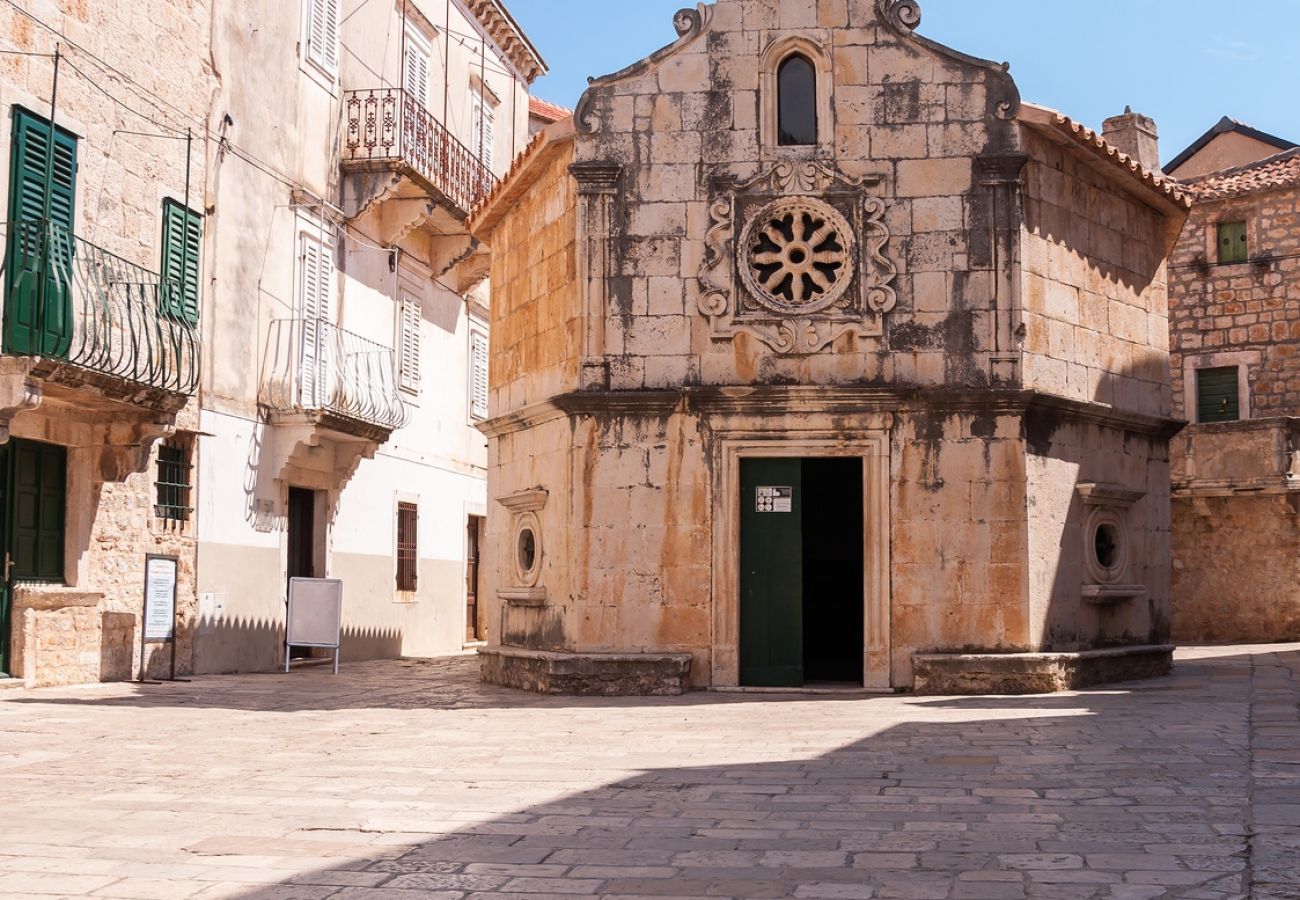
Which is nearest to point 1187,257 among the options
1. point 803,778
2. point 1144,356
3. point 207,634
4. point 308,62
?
point 1144,356

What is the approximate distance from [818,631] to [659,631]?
14.8 feet

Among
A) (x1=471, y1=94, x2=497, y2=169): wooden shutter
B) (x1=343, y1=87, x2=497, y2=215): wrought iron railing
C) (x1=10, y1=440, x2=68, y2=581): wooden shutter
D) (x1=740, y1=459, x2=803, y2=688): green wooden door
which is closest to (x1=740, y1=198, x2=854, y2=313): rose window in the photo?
(x1=740, y1=459, x2=803, y2=688): green wooden door

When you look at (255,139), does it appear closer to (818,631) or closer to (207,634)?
(207,634)

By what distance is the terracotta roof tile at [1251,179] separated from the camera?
95.7 ft

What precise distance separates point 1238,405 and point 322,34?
19.5 metres

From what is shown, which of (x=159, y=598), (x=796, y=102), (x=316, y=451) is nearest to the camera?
(x=796, y=102)

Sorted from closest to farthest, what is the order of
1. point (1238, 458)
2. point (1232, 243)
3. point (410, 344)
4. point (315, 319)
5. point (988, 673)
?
point (988, 673), point (315, 319), point (410, 344), point (1238, 458), point (1232, 243)

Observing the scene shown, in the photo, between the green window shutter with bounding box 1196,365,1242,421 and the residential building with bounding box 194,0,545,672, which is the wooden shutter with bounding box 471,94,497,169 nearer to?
the residential building with bounding box 194,0,545,672

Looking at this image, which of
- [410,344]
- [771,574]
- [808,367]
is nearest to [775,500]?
[771,574]

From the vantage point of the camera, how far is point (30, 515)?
49.3 feet

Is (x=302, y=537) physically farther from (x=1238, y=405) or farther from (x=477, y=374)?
(x=1238, y=405)

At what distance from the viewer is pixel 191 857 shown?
245 inches

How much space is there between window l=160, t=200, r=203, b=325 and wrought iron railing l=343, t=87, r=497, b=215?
14.6ft

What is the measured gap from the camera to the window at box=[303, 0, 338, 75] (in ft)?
66.5
